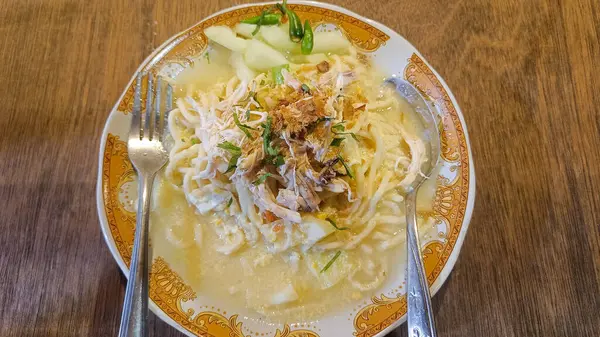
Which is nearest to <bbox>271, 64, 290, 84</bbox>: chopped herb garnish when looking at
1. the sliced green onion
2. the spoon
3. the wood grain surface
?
the sliced green onion

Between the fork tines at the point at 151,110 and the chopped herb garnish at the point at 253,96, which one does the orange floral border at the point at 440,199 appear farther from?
the fork tines at the point at 151,110

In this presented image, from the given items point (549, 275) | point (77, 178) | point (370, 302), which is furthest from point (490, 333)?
point (77, 178)

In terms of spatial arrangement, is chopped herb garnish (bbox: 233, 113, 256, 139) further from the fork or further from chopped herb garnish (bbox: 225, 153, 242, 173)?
the fork

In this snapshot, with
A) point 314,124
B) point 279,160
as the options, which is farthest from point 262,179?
point 314,124

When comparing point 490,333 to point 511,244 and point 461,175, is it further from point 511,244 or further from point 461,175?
point 461,175

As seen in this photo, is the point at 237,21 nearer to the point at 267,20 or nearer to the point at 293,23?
the point at 267,20

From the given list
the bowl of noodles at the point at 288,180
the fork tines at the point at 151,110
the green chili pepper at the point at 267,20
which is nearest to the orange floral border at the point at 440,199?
the bowl of noodles at the point at 288,180

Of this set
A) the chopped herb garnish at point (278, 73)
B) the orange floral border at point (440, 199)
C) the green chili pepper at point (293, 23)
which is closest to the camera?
the orange floral border at point (440, 199)

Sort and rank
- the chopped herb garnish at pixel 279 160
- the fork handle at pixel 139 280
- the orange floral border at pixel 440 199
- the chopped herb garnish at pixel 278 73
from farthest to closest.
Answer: the chopped herb garnish at pixel 278 73 < the chopped herb garnish at pixel 279 160 < the orange floral border at pixel 440 199 < the fork handle at pixel 139 280
